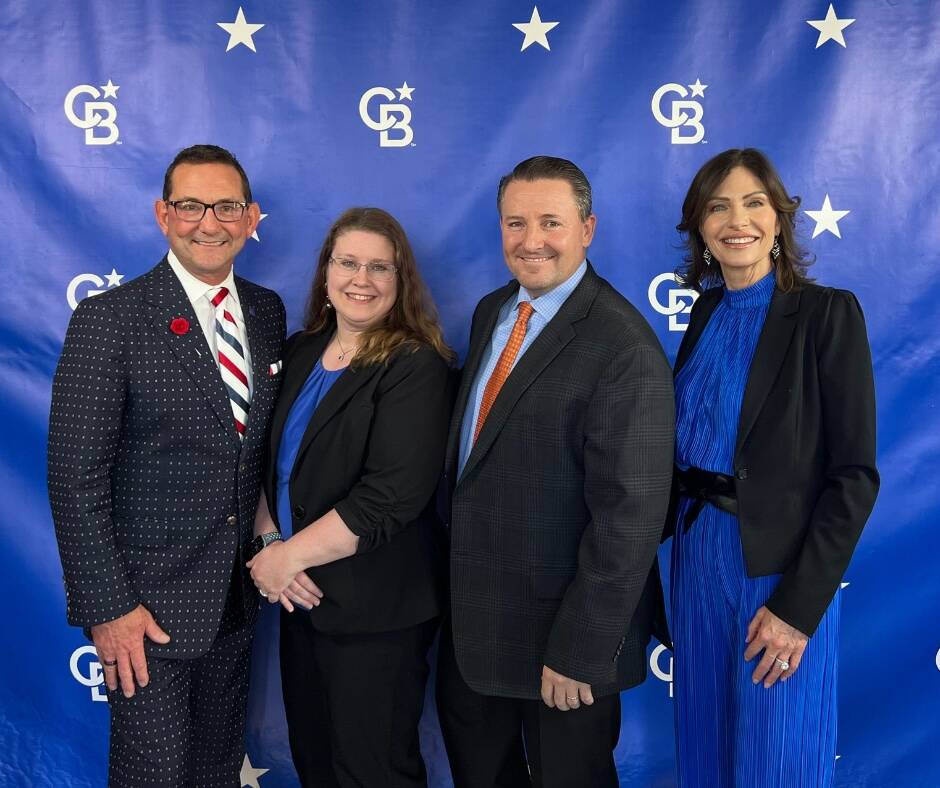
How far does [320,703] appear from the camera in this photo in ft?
6.51

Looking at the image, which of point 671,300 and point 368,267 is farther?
point 671,300

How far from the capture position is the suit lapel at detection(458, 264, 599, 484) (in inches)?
66.4

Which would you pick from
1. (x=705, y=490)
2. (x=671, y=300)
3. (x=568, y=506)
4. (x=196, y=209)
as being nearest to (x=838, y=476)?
(x=705, y=490)

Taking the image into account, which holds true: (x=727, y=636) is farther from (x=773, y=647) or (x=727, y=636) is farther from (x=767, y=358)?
(x=767, y=358)

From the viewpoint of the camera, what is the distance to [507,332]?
1.86 m

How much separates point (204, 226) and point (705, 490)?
1220 mm

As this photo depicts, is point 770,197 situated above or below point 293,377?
above

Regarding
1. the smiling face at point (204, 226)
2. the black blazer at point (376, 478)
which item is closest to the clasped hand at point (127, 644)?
the black blazer at point (376, 478)

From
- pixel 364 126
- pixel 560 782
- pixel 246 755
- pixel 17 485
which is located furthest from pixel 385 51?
pixel 246 755

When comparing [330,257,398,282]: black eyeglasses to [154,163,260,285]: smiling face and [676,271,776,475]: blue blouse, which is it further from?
[676,271,776,475]: blue blouse

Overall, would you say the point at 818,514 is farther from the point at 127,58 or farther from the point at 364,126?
the point at 127,58

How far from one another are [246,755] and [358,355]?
1.36 metres

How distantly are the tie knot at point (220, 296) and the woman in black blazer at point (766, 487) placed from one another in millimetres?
1059

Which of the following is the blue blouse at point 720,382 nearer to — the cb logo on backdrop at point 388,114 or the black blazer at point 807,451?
the black blazer at point 807,451
